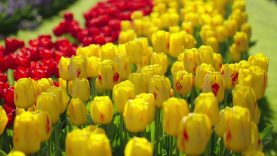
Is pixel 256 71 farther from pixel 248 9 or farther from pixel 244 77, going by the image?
pixel 248 9

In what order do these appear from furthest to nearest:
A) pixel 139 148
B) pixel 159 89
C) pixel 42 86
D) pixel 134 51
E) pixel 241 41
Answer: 1. pixel 241 41
2. pixel 134 51
3. pixel 42 86
4. pixel 159 89
5. pixel 139 148

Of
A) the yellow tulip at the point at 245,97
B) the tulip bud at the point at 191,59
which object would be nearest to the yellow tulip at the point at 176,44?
the tulip bud at the point at 191,59

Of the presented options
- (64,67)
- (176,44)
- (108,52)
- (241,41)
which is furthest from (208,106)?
(241,41)

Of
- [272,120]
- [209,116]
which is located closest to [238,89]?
[209,116]

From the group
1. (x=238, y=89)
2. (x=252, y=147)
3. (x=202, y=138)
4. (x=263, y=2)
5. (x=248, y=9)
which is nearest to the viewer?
(x=202, y=138)

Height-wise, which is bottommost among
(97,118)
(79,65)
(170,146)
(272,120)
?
(272,120)

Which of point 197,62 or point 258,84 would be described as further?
point 197,62

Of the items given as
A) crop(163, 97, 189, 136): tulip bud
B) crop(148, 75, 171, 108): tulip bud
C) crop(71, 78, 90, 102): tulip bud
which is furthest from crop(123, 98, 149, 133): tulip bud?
crop(71, 78, 90, 102): tulip bud

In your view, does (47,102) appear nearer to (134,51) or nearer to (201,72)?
(201,72)
